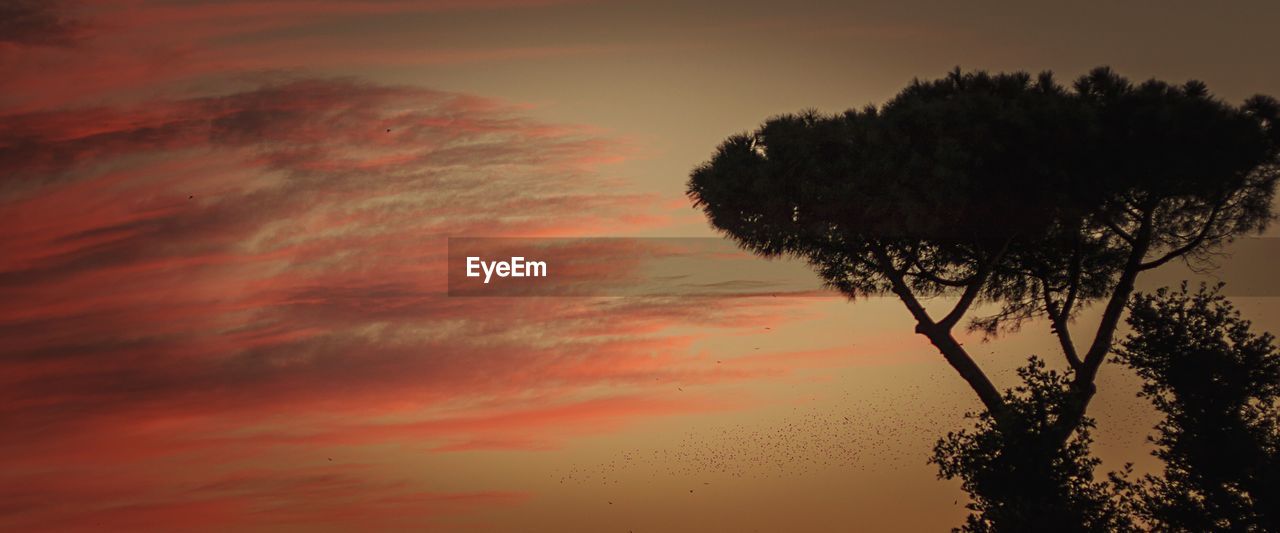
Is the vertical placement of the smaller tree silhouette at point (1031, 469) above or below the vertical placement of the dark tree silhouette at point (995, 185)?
below

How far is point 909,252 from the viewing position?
82.0 ft

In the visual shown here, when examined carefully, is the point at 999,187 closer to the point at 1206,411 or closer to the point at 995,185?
the point at 995,185

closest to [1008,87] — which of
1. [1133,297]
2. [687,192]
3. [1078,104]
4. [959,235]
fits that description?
[1078,104]

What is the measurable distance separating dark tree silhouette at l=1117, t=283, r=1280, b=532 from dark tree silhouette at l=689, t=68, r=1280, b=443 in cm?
119

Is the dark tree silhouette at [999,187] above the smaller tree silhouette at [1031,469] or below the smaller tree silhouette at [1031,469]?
above

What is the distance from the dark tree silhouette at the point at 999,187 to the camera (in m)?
23.6

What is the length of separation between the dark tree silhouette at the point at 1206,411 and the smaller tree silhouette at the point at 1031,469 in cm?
145

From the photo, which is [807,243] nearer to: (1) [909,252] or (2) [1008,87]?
(1) [909,252]

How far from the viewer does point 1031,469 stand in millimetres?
21234

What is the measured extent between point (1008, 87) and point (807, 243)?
4.43m

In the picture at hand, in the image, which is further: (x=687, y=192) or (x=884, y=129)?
(x=687, y=192)

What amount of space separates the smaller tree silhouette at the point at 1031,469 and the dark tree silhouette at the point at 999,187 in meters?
1.12

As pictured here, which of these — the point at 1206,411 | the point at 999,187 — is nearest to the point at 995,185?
the point at 999,187

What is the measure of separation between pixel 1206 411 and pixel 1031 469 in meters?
3.65
